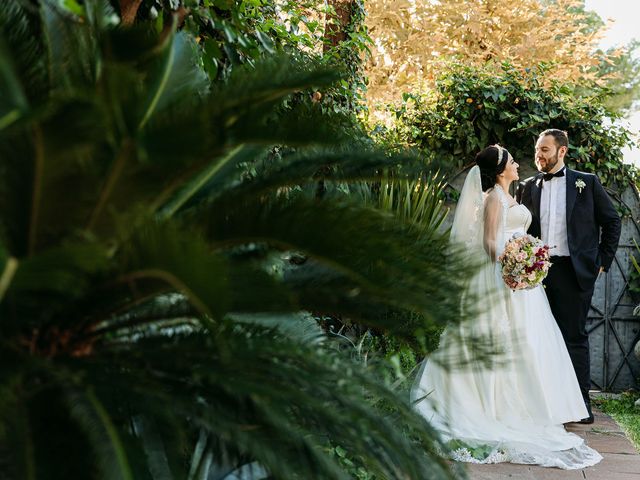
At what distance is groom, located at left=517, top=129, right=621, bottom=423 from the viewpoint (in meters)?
6.27

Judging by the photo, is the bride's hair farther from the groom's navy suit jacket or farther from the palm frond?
the palm frond

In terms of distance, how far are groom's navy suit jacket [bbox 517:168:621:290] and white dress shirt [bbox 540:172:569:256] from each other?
4 cm

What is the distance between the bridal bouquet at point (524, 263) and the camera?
5.47m

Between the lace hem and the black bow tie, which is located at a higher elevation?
the black bow tie

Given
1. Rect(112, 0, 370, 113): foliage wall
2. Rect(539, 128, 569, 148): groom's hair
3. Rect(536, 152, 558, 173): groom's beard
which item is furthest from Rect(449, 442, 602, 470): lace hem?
Rect(539, 128, 569, 148): groom's hair

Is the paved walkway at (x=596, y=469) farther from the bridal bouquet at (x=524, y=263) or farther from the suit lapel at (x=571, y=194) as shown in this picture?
the suit lapel at (x=571, y=194)

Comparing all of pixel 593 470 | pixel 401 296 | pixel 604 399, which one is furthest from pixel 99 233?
pixel 604 399

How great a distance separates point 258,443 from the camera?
1.37 metres

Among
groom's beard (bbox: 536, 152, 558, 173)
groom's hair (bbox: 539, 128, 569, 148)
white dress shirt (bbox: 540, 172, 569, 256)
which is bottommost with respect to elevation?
white dress shirt (bbox: 540, 172, 569, 256)

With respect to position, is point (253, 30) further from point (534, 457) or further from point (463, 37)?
point (463, 37)

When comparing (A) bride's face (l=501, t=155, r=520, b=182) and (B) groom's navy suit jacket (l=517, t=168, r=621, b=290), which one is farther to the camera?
(B) groom's navy suit jacket (l=517, t=168, r=621, b=290)

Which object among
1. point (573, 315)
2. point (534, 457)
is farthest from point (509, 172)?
point (534, 457)

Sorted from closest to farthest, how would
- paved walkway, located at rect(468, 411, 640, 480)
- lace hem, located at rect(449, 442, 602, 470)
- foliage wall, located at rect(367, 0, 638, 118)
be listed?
paved walkway, located at rect(468, 411, 640, 480) < lace hem, located at rect(449, 442, 602, 470) < foliage wall, located at rect(367, 0, 638, 118)

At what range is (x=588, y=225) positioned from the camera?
249 inches
